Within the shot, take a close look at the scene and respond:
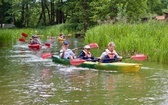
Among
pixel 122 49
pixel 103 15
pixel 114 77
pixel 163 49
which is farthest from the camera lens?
pixel 103 15

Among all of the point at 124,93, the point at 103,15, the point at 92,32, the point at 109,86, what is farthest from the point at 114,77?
the point at 103,15

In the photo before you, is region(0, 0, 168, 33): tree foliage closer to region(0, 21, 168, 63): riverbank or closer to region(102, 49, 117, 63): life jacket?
region(0, 21, 168, 63): riverbank

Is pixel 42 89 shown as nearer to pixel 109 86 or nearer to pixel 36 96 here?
pixel 36 96

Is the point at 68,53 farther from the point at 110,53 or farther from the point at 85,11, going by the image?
the point at 85,11

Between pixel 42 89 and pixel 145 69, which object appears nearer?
pixel 42 89

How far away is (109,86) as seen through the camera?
10.1m

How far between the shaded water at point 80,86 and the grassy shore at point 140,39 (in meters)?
0.73

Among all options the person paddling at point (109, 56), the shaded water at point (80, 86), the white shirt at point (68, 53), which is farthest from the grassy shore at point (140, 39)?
the white shirt at point (68, 53)

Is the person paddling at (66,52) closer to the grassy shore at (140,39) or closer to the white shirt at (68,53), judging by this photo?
the white shirt at (68,53)

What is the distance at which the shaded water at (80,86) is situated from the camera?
27.6 ft

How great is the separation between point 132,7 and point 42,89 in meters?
24.0

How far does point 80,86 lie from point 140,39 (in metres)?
6.91

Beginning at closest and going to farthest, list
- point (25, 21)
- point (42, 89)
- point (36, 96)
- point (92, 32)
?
1. point (36, 96)
2. point (42, 89)
3. point (92, 32)
4. point (25, 21)

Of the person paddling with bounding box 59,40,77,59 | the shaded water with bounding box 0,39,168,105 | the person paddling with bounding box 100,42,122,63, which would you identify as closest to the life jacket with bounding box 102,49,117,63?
the person paddling with bounding box 100,42,122,63
